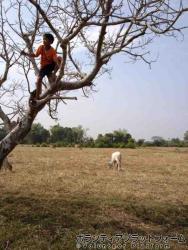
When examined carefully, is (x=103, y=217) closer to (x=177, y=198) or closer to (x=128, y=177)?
(x=177, y=198)

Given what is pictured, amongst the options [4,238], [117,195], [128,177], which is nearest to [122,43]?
[4,238]

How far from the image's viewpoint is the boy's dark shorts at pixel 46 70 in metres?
8.53

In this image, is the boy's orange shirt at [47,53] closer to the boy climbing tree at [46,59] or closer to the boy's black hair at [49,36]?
the boy climbing tree at [46,59]

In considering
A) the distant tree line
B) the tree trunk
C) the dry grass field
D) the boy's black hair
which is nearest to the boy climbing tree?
the boy's black hair

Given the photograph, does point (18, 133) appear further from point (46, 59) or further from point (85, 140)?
point (85, 140)

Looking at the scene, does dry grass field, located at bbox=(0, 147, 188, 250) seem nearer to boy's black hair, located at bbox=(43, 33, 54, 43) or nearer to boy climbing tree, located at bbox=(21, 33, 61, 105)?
boy climbing tree, located at bbox=(21, 33, 61, 105)

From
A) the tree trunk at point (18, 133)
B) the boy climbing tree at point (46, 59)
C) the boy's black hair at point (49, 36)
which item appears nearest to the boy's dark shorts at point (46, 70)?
the boy climbing tree at point (46, 59)

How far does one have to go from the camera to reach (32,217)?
9.44m

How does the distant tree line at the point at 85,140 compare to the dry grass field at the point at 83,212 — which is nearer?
the dry grass field at the point at 83,212

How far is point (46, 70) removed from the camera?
8.56m

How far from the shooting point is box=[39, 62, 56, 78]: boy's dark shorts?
336 inches

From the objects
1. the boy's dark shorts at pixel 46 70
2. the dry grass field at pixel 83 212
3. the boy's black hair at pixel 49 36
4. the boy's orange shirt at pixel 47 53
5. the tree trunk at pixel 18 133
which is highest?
the boy's black hair at pixel 49 36

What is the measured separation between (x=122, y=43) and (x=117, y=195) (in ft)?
17.2

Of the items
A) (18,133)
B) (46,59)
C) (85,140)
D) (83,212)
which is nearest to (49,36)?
(46,59)
